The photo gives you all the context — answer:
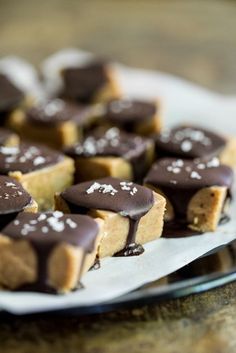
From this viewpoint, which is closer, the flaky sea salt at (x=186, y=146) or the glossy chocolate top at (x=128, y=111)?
the flaky sea salt at (x=186, y=146)

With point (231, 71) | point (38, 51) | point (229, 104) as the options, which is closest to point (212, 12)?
point (231, 71)

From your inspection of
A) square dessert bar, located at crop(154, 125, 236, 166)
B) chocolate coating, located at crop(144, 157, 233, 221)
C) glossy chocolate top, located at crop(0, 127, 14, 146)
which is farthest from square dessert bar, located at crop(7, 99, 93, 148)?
chocolate coating, located at crop(144, 157, 233, 221)

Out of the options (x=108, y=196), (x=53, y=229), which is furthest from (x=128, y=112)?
(x=53, y=229)

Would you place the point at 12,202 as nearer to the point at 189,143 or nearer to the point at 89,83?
the point at 189,143

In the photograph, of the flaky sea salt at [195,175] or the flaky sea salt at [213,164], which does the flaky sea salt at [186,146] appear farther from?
the flaky sea salt at [195,175]

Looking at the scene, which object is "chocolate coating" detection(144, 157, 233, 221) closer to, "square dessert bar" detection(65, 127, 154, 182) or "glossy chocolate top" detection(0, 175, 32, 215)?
"square dessert bar" detection(65, 127, 154, 182)

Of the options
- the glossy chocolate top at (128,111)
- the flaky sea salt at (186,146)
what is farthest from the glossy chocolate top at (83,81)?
the flaky sea salt at (186,146)

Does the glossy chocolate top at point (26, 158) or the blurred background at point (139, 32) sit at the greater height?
the glossy chocolate top at point (26, 158)
